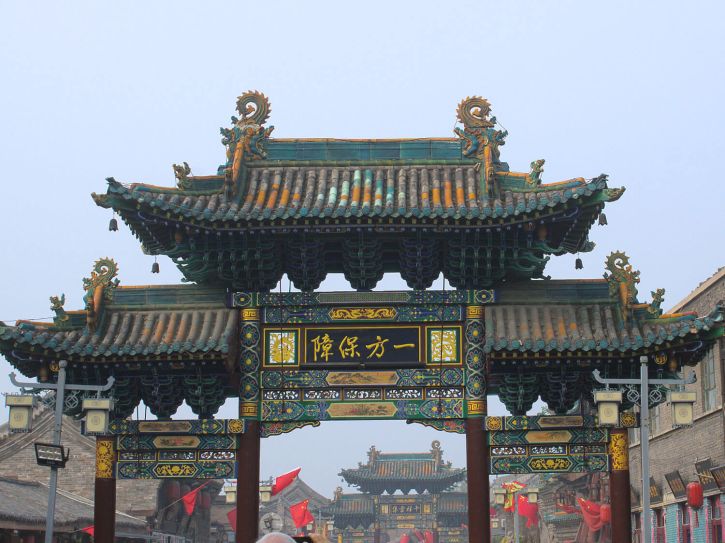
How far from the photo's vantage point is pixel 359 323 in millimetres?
19500

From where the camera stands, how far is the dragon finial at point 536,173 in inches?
777

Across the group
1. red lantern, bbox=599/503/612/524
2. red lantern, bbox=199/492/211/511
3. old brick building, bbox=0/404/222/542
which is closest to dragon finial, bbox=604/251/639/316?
red lantern, bbox=599/503/612/524

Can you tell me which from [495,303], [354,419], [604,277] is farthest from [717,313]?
[354,419]

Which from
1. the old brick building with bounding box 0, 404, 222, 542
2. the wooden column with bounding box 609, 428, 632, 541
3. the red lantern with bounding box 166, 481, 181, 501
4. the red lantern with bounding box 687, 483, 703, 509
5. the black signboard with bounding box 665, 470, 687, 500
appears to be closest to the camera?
the wooden column with bounding box 609, 428, 632, 541

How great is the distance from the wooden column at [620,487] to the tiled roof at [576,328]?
1612mm

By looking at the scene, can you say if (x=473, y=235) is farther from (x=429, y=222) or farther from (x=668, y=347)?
(x=668, y=347)

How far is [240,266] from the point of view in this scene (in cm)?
1961

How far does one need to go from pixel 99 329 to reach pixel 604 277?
8.80 meters

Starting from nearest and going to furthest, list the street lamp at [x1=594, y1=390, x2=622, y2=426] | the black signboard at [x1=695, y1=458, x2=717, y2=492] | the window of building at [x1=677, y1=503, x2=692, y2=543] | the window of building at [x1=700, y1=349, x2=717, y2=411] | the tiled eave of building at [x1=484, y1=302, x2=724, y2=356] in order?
1. the street lamp at [x1=594, y1=390, x2=622, y2=426]
2. the tiled eave of building at [x1=484, y1=302, x2=724, y2=356]
3. the black signboard at [x1=695, y1=458, x2=717, y2=492]
4. the window of building at [x1=700, y1=349, x2=717, y2=411]
5. the window of building at [x1=677, y1=503, x2=692, y2=543]

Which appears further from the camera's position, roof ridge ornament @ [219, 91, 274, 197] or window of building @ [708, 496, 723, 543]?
window of building @ [708, 496, 723, 543]

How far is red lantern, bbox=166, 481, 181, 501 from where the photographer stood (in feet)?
144

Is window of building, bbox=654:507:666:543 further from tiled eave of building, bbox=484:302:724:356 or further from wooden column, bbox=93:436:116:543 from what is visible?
wooden column, bbox=93:436:116:543

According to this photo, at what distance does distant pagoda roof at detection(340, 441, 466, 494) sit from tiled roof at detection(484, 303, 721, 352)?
203 feet

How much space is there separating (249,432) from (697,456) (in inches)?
614
